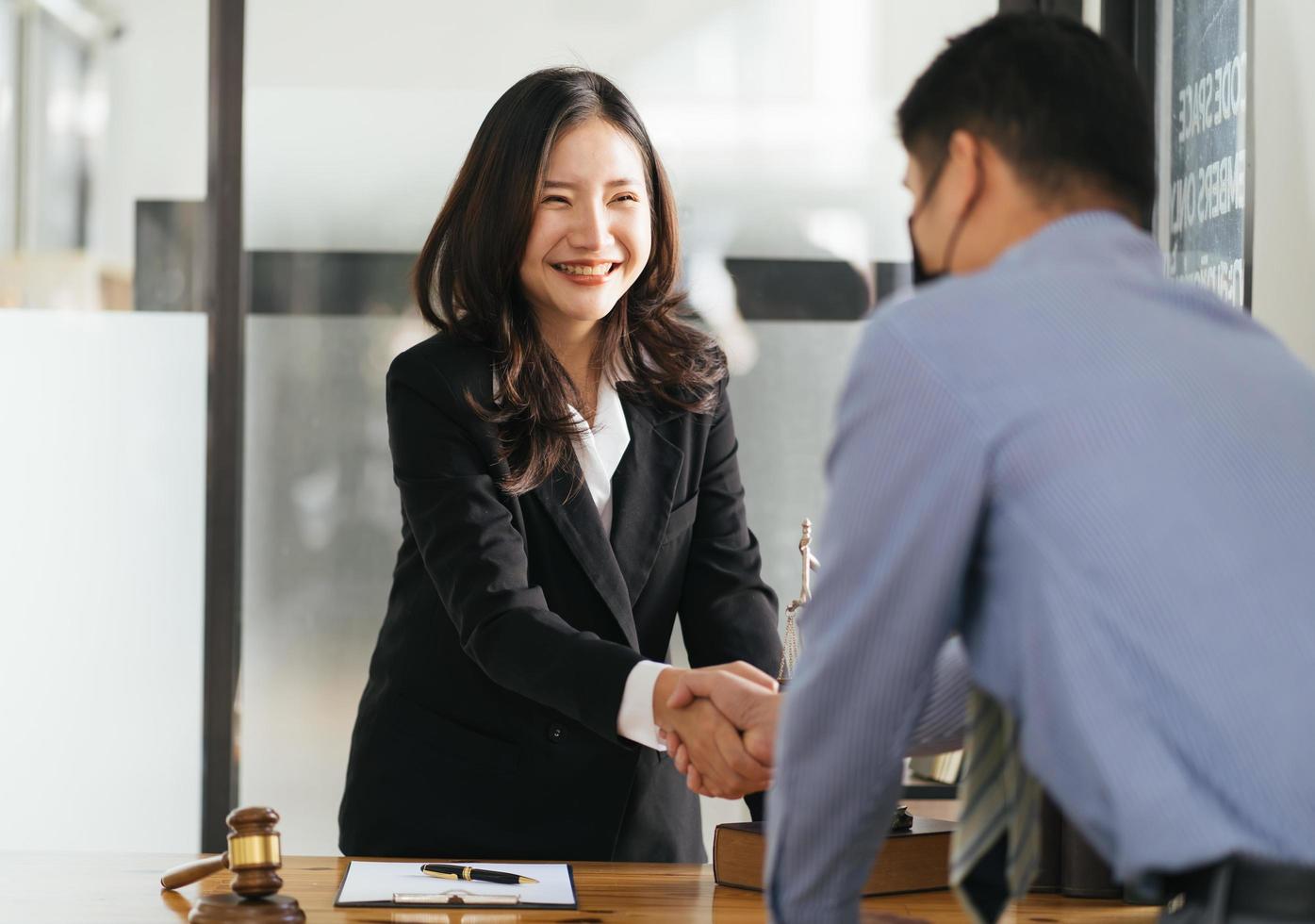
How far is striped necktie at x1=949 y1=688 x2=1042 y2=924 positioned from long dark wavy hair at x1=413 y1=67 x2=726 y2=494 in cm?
96

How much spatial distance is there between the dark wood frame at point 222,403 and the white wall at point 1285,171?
2.08 m

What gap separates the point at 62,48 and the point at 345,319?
0.84 m

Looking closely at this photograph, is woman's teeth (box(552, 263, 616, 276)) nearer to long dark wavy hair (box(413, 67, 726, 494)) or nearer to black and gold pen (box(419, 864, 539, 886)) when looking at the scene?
long dark wavy hair (box(413, 67, 726, 494))

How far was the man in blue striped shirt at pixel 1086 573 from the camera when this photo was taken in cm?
86

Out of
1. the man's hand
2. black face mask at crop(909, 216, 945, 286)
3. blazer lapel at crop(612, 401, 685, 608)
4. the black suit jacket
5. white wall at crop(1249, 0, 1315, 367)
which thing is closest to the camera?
black face mask at crop(909, 216, 945, 286)

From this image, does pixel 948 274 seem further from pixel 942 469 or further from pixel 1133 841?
pixel 1133 841

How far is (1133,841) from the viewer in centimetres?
85

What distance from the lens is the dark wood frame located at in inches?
127

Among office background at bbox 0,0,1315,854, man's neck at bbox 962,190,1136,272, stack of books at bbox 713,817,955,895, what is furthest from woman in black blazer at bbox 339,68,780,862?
office background at bbox 0,0,1315,854

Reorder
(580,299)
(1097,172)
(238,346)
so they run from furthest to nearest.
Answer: (238,346) → (580,299) → (1097,172)

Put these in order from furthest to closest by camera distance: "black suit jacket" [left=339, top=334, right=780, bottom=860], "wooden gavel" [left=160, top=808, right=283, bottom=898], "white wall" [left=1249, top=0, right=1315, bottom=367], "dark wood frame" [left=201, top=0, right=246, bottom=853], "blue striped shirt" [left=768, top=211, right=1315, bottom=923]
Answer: "dark wood frame" [left=201, top=0, right=246, bottom=853], "black suit jacket" [left=339, top=334, right=780, bottom=860], "white wall" [left=1249, top=0, right=1315, bottom=367], "wooden gavel" [left=160, top=808, right=283, bottom=898], "blue striped shirt" [left=768, top=211, right=1315, bottom=923]

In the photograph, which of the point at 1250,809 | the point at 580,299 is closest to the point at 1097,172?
the point at 1250,809

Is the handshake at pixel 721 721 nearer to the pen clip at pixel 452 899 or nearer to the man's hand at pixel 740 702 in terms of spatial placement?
the man's hand at pixel 740 702

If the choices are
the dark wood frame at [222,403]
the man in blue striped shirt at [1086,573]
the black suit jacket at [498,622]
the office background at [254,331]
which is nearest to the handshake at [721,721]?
the black suit jacket at [498,622]
